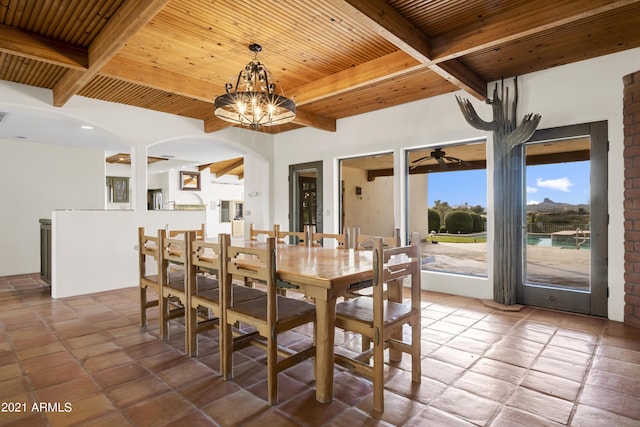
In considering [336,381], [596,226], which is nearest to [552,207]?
[596,226]

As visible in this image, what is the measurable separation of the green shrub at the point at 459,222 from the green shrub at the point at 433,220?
1.01 feet

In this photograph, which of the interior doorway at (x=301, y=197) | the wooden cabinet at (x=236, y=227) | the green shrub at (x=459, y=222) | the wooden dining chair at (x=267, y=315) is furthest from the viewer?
the wooden cabinet at (x=236, y=227)

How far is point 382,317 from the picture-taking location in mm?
1832

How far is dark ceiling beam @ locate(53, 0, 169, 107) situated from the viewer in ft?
7.24

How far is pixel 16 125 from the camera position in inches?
195

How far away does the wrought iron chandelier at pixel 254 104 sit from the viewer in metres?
2.74

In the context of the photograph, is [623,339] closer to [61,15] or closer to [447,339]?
[447,339]

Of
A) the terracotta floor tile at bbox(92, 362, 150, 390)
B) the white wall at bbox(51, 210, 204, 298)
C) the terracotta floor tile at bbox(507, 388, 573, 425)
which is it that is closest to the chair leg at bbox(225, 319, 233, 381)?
the terracotta floor tile at bbox(92, 362, 150, 390)

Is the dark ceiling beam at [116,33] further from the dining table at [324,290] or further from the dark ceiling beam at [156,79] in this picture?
the dining table at [324,290]

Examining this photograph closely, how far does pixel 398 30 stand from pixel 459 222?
20.7ft

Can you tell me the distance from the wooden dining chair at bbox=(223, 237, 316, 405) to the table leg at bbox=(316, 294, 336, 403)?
179 millimetres

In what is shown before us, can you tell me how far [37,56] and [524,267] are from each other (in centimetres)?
509

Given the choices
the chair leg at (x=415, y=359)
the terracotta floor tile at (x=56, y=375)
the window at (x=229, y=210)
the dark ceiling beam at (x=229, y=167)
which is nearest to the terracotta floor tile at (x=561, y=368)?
the chair leg at (x=415, y=359)

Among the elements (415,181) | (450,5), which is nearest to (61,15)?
(450,5)
